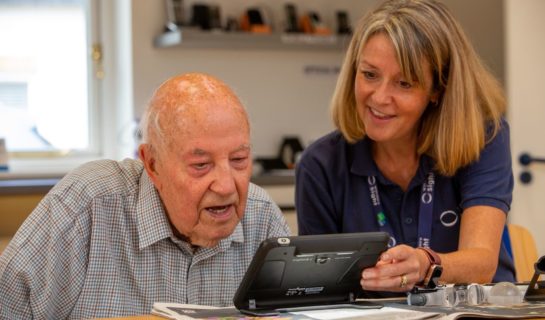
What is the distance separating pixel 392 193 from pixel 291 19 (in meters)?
2.86

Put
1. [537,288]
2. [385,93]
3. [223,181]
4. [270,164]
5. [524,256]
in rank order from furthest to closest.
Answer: [270,164] → [524,256] → [385,93] → [537,288] → [223,181]

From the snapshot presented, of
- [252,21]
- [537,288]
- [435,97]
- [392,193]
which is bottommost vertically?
[537,288]

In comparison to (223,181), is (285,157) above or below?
below

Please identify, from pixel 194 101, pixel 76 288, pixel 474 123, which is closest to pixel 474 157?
pixel 474 123

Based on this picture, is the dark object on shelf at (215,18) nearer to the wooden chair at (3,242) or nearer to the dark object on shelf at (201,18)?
the dark object on shelf at (201,18)

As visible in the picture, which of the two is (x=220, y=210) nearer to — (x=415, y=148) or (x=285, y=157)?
(x=415, y=148)

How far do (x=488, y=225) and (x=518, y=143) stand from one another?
2.28 metres

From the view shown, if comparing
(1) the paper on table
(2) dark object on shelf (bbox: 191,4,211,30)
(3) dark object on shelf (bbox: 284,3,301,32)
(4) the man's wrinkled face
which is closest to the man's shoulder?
(4) the man's wrinkled face

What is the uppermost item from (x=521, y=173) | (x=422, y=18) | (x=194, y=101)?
(x=422, y=18)

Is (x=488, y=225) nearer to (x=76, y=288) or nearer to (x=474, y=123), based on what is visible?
(x=474, y=123)

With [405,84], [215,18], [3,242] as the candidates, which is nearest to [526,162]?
[215,18]

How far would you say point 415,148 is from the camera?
2.53 m

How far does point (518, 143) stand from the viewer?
4.51 meters

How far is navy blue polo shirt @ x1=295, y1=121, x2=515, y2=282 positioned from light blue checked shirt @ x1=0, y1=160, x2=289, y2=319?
0.48 metres
